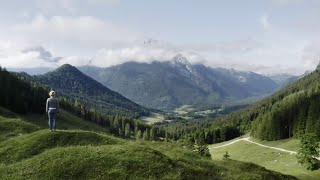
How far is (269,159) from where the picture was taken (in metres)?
176

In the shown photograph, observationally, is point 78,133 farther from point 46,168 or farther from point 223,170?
point 223,170

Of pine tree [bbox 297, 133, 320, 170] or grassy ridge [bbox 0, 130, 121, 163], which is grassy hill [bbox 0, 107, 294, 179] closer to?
grassy ridge [bbox 0, 130, 121, 163]

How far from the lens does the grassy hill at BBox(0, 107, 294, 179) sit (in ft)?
142

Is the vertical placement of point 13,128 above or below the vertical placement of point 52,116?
below

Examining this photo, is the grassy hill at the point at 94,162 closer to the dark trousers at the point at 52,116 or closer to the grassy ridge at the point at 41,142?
the grassy ridge at the point at 41,142

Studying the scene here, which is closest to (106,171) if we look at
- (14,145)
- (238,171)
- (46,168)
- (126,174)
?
(126,174)

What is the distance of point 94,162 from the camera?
45.0 metres

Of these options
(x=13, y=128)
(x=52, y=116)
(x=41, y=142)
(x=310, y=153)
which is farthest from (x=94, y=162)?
(x=310, y=153)

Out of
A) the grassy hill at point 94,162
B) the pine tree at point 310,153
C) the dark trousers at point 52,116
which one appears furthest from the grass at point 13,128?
the pine tree at point 310,153

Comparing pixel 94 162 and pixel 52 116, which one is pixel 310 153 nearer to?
pixel 52 116

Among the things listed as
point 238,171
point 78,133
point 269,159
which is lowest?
point 269,159

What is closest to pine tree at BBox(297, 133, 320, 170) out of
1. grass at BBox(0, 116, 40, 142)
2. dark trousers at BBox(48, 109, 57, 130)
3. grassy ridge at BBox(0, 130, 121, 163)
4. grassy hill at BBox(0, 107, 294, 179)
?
grassy hill at BBox(0, 107, 294, 179)

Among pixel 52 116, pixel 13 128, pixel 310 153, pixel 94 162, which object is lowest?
pixel 310 153

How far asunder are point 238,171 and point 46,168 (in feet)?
78.5
